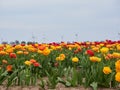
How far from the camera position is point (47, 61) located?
795cm

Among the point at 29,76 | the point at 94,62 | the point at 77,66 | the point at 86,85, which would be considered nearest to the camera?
the point at 86,85

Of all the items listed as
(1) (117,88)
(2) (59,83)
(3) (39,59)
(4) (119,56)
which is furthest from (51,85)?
(3) (39,59)

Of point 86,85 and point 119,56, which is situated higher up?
point 119,56

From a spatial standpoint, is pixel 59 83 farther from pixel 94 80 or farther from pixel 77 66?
pixel 77 66

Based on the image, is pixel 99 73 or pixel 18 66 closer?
pixel 99 73

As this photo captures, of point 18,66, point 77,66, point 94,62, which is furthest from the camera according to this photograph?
point 77,66

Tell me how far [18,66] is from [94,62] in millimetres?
1727

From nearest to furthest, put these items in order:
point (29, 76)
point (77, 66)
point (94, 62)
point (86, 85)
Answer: point (86, 85) < point (29, 76) < point (94, 62) < point (77, 66)

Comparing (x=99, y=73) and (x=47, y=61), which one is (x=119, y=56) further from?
(x=47, y=61)

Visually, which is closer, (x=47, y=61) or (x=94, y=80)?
(x=94, y=80)

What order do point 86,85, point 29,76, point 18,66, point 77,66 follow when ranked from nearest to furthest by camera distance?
point 86,85 → point 29,76 → point 18,66 → point 77,66

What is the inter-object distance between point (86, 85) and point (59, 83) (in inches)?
27.6

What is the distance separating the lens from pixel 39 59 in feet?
26.8

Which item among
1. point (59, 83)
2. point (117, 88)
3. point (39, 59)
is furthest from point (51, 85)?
point (39, 59)
